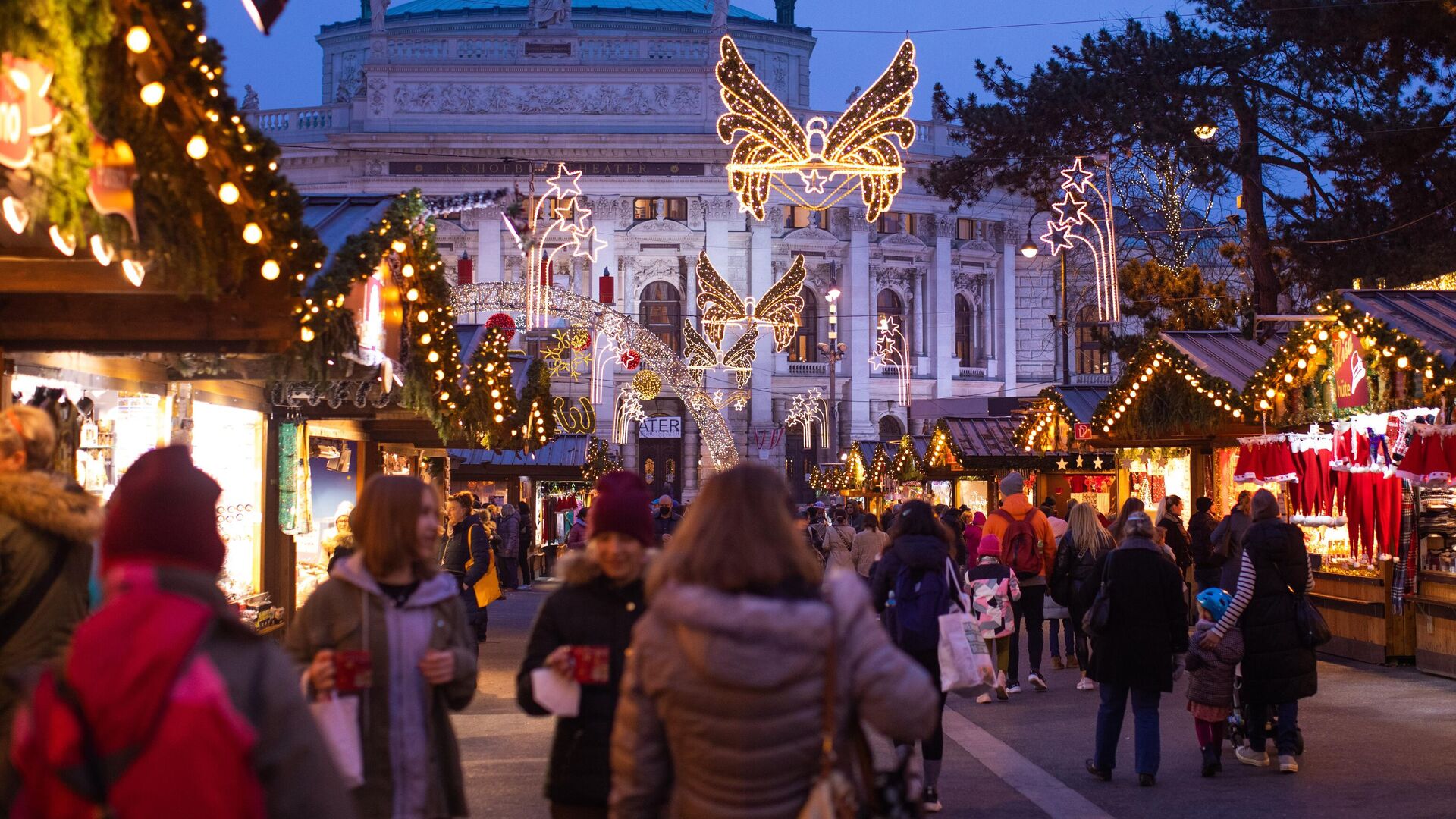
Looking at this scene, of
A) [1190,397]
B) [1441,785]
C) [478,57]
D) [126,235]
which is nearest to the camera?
[126,235]

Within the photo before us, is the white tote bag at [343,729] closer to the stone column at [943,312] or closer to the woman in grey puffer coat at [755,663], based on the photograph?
the woman in grey puffer coat at [755,663]

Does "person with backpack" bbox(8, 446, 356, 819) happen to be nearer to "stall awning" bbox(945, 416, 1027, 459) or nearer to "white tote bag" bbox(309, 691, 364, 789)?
"white tote bag" bbox(309, 691, 364, 789)

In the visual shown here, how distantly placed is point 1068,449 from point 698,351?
1964cm

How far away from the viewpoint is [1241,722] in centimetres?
1001

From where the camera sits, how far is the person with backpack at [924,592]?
334 inches

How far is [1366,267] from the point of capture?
21984 millimetres

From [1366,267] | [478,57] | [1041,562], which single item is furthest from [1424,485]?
[478,57]

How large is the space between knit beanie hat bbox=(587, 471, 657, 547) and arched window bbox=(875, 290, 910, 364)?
60.9 meters

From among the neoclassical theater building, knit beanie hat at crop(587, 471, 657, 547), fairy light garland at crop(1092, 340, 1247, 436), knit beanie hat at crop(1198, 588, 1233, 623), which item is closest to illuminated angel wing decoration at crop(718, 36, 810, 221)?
fairy light garland at crop(1092, 340, 1247, 436)

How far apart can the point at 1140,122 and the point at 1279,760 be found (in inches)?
614

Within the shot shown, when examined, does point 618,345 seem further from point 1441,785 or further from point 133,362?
point 1441,785

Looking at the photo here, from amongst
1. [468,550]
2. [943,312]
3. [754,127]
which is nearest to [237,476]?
[468,550]

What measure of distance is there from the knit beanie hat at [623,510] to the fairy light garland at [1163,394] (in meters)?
13.1

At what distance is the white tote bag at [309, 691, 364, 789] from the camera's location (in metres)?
4.39
